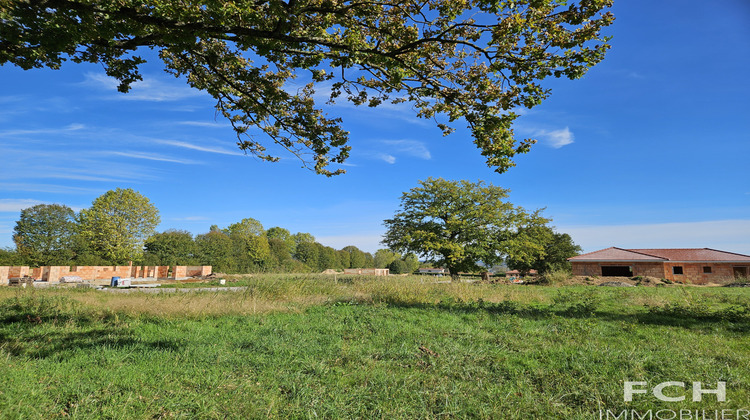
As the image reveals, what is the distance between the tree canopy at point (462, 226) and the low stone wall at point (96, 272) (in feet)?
76.1

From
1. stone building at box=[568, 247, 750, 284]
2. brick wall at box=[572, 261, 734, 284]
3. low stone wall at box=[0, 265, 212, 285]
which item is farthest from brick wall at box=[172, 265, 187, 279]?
stone building at box=[568, 247, 750, 284]

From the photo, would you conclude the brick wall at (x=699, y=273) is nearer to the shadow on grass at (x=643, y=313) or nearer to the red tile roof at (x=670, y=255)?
the red tile roof at (x=670, y=255)

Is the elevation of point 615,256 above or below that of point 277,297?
above

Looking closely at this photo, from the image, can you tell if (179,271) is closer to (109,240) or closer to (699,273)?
(109,240)

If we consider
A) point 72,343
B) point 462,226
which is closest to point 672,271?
point 462,226

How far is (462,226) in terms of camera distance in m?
26.9

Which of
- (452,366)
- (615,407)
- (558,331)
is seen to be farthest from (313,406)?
(558,331)

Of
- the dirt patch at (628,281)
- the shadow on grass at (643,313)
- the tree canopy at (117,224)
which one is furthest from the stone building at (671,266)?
the tree canopy at (117,224)

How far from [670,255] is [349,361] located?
4275 cm

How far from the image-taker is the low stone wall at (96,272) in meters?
27.6

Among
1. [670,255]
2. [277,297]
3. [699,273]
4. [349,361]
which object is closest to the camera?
[349,361]

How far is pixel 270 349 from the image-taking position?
565cm

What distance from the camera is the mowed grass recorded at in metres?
3.65

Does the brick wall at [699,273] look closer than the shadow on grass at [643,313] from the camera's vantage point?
No
